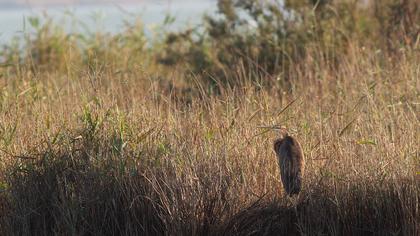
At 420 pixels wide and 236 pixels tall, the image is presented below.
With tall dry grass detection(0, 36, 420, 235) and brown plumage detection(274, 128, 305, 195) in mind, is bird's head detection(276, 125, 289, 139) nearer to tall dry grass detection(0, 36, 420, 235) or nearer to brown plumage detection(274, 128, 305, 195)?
tall dry grass detection(0, 36, 420, 235)

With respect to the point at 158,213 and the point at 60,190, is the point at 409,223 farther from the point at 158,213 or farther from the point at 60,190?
the point at 60,190

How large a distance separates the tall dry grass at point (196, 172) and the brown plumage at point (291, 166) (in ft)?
0.36

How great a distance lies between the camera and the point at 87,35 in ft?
33.3

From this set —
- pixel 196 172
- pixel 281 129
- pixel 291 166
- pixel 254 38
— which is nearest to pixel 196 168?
pixel 196 172

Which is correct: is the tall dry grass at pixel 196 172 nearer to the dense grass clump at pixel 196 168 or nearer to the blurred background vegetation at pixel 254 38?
the dense grass clump at pixel 196 168

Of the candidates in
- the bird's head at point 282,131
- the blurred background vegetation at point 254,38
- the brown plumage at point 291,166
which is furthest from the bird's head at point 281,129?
the blurred background vegetation at point 254,38

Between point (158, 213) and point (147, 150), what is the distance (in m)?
0.48

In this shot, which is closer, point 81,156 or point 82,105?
point 81,156

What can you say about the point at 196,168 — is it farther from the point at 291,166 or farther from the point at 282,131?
the point at 282,131

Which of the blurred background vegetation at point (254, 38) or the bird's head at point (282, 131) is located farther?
the blurred background vegetation at point (254, 38)

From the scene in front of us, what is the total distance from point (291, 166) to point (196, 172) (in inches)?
22.7

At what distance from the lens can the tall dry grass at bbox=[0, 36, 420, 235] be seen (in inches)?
193

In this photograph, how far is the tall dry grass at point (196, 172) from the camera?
4.91 meters

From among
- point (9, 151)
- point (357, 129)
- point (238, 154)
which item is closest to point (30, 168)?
point (9, 151)
